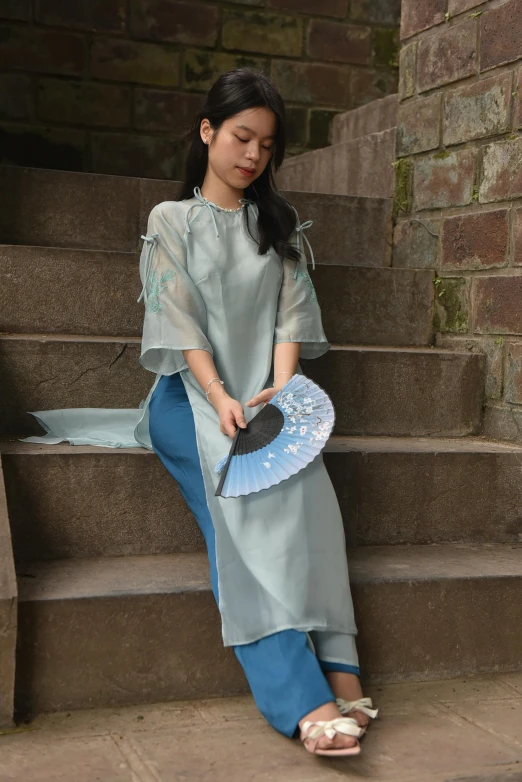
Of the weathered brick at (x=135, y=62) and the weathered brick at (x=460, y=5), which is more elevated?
the weathered brick at (x=135, y=62)

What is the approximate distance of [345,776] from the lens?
196 centimetres

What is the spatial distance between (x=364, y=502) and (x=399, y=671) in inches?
20.6

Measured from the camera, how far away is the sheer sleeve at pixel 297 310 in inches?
106

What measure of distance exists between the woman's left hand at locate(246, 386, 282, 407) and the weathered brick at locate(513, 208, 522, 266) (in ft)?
3.99

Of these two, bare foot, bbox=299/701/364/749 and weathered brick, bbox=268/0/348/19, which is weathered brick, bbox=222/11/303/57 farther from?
bare foot, bbox=299/701/364/749

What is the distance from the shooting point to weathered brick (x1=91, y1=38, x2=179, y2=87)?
5504 mm

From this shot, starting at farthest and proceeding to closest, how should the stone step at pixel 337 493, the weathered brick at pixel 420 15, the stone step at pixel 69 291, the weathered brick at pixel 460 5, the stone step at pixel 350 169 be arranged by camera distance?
the stone step at pixel 350 169 → the weathered brick at pixel 420 15 → the weathered brick at pixel 460 5 → the stone step at pixel 69 291 → the stone step at pixel 337 493

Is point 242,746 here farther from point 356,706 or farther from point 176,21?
point 176,21

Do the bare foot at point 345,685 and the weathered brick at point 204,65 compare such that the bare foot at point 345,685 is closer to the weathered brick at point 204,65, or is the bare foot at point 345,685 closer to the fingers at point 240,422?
the fingers at point 240,422

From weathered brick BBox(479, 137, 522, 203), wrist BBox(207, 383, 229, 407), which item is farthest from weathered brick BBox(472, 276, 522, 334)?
wrist BBox(207, 383, 229, 407)

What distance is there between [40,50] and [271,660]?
4327 mm

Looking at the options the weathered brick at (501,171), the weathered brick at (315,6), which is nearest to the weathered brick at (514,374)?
the weathered brick at (501,171)

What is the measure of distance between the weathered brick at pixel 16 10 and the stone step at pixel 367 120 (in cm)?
195

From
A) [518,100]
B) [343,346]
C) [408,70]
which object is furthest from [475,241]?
[408,70]
